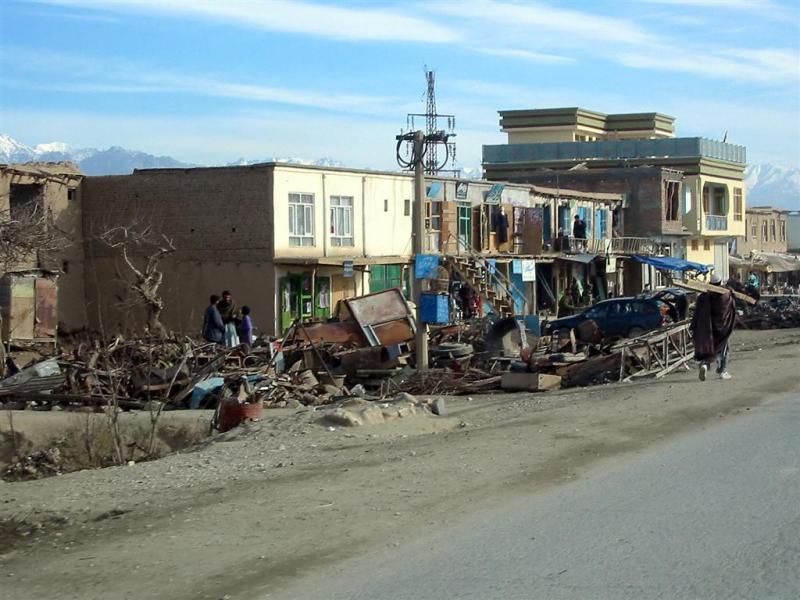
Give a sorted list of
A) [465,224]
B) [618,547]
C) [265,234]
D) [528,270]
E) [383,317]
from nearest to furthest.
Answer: [618,547], [383,317], [265,234], [465,224], [528,270]

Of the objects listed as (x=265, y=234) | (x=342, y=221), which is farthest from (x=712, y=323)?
(x=342, y=221)

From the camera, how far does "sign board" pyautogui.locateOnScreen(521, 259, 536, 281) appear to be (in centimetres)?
4881

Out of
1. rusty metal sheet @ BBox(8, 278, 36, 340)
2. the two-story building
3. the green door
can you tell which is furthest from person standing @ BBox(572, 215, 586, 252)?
rusty metal sheet @ BBox(8, 278, 36, 340)

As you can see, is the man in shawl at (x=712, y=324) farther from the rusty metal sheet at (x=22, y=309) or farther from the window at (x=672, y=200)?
the window at (x=672, y=200)

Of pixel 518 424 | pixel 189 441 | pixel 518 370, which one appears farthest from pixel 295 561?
pixel 518 370

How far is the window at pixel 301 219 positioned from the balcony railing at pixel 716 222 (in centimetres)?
3728

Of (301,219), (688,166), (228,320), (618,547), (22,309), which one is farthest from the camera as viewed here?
(688,166)

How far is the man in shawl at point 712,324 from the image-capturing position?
18062 millimetres

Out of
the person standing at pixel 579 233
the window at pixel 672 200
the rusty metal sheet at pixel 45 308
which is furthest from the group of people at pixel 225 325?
the window at pixel 672 200

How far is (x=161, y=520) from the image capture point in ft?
28.7

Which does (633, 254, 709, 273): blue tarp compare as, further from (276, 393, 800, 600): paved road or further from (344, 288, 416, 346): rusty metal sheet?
(276, 393, 800, 600): paved road

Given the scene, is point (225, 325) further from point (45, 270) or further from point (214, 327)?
point (45, 270)

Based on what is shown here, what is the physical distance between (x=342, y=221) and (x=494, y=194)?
10.8m

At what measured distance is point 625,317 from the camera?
34875 mm
